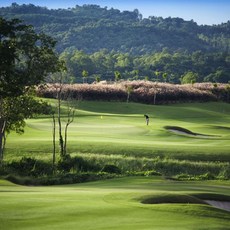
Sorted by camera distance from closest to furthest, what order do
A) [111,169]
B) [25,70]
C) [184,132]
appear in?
1. [111,169]
2. [25,70]
3. [184,132]

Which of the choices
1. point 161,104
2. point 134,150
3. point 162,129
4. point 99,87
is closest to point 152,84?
point 161,104

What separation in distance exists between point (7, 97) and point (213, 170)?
13.5 m

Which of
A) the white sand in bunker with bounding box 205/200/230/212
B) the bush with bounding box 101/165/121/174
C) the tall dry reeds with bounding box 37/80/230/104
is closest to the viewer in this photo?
the white sand in bunker with bounding box 205/200/230/212

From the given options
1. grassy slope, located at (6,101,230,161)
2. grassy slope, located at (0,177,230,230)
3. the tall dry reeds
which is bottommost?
grassy slope, located at (6,101,230,161)

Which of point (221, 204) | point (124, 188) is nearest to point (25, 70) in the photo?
point (124, 188)

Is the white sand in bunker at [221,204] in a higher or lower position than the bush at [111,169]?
higher

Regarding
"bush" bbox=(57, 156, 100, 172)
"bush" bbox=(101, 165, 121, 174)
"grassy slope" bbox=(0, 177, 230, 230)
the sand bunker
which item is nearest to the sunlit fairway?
"grassy slope" bbox=(0, 177, 230, 230)

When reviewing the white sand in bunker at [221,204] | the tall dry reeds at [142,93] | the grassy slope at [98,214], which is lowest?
the white sand in bunker at [221,204]

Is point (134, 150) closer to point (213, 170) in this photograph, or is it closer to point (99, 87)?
point (213, 170)

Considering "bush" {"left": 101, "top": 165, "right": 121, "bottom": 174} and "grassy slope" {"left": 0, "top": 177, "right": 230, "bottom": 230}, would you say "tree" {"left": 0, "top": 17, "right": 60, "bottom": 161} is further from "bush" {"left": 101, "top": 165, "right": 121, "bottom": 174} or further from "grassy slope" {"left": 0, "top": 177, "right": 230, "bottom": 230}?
"grassy slope" {"left": 0, "top": 177, "right": 230, "bottom": 230}

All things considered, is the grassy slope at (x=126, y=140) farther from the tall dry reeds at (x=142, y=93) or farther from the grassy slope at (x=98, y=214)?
the grassy slope at (x=98, y=214)

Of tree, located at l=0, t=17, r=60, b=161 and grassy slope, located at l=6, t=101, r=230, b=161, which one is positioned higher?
tree, located at l=0, t=17, r=60, b=161

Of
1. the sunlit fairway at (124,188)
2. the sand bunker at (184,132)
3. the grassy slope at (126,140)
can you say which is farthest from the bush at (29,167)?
the sand bunker at (184,132)

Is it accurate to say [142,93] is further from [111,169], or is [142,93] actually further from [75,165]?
[111,169]
